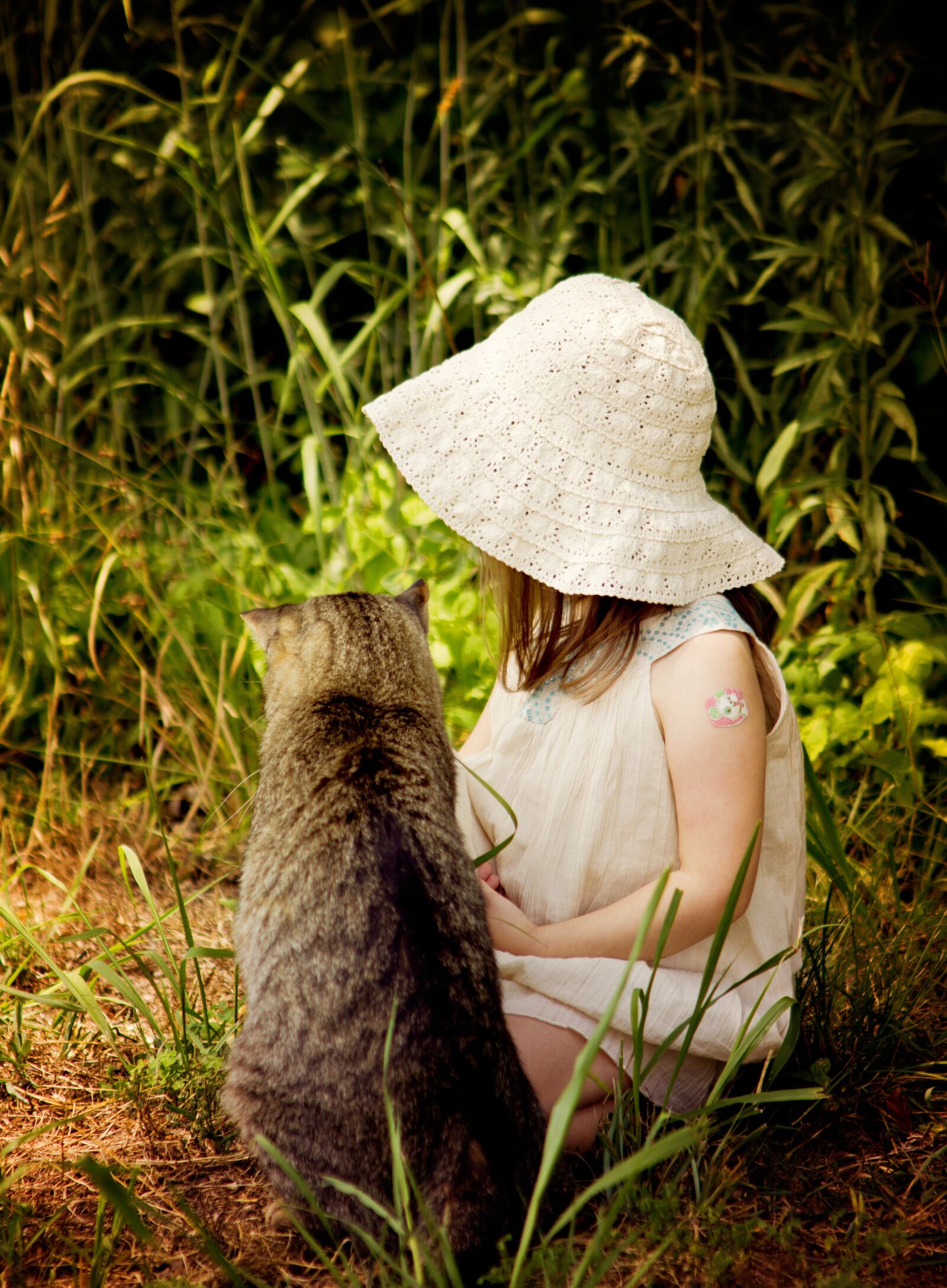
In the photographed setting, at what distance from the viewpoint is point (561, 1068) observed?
5.60 feet

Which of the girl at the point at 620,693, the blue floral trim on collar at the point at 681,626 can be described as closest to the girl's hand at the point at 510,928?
the girl at the point at 620,693

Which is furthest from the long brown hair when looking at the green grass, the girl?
the green grass

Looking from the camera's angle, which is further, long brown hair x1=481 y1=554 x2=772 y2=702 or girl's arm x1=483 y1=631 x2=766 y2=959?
long brown hair x1=481 y1=554 x2=772 y2=702

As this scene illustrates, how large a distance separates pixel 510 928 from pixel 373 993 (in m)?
0.42

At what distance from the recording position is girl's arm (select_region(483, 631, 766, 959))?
5.30ft

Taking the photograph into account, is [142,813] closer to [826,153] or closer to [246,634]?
[246,634]

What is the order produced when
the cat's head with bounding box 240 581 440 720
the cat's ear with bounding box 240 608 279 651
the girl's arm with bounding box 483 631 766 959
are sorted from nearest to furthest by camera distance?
the girl's arm with bounding box 483 631 766 959
the cat's head with bounding box 240 581 440 720
the cat's ear with bounding box 240 608 279 651

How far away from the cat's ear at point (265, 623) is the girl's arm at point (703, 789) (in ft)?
2.22

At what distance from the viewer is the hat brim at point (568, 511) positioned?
1673 mm

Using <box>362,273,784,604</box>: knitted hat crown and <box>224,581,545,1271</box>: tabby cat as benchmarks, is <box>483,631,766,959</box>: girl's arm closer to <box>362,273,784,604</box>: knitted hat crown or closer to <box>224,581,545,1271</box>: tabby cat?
<box>362,273,784,604</box>: knitted hat crown

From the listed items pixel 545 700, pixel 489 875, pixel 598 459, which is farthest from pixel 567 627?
pixel 489 875

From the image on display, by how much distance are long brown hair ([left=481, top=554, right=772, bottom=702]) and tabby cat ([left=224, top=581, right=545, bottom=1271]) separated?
279mm

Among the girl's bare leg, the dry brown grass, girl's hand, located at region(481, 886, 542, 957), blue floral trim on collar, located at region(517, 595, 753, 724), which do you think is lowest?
the dry brown grass

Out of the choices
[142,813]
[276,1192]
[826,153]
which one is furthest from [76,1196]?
[826,153]
